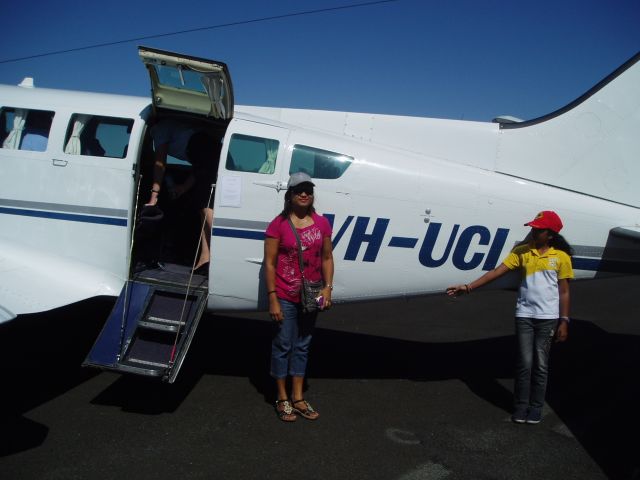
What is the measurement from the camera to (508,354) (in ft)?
20.9

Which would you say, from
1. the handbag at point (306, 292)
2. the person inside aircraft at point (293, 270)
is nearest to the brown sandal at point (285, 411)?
the person inside aircraft at point (293, 270)

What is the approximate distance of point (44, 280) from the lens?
15.1ft

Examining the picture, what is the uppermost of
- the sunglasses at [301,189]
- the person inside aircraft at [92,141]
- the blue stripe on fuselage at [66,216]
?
the person inside aircraft at [92,141]

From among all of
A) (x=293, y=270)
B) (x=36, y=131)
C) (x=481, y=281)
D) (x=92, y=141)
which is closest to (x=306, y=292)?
(x=293, y=270)

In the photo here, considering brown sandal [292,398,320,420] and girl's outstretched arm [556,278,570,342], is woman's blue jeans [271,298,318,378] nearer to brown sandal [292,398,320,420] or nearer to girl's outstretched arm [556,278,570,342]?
brown sandal [292,398,320,420]

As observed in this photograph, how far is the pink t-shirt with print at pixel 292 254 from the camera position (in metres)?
4.09

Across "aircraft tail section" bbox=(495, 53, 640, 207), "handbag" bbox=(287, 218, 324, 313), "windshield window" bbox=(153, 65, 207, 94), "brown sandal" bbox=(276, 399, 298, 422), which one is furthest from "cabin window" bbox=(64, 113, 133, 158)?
"aircraft tail section" bbox=(495, 53, 640, 207)

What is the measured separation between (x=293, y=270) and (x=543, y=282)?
7.02ft

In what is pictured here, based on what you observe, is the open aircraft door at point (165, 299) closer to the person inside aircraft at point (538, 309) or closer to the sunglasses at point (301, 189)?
the sunglasses at point (301, 189)

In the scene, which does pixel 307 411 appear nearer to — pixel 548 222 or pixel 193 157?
pixel 548 222

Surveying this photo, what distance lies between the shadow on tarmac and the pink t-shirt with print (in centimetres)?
125

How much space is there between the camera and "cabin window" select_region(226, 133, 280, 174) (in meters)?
4.62

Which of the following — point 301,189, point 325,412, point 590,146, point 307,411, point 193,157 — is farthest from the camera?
point 193,157

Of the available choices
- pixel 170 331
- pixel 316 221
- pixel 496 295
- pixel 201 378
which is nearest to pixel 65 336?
pixel 201 378
